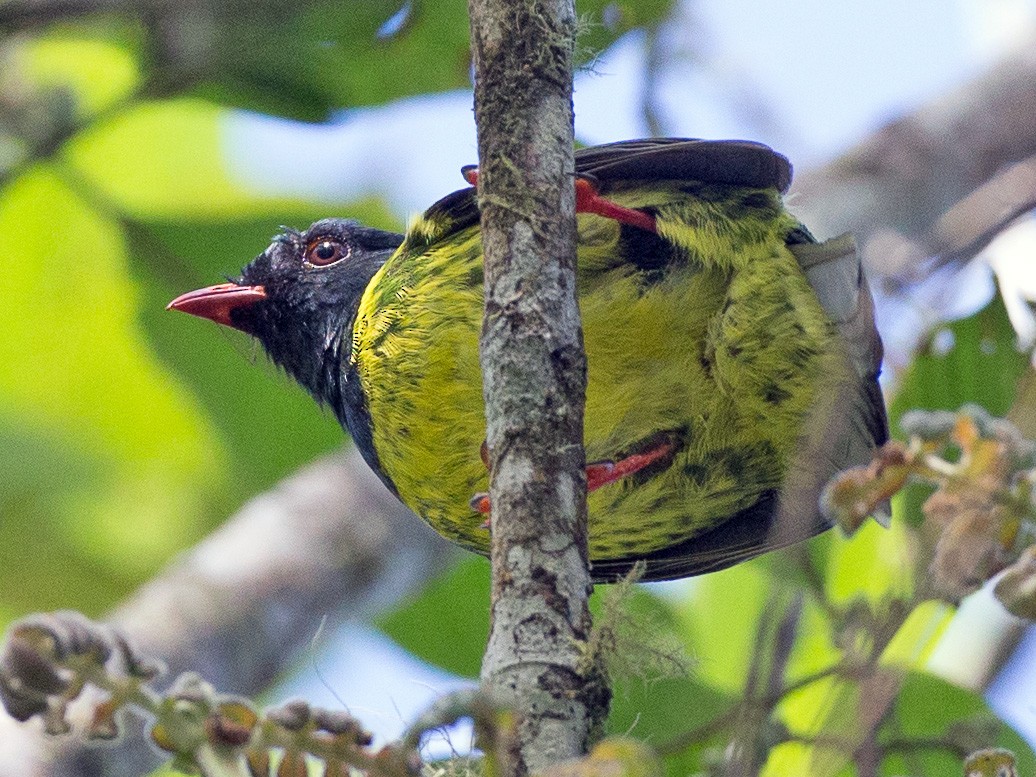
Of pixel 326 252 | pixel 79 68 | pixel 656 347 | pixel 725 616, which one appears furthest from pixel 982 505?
pixel 79 68

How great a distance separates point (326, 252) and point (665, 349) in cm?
131

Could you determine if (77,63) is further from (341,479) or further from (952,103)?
(952,103)

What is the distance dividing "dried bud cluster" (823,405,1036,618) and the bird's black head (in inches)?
98.5

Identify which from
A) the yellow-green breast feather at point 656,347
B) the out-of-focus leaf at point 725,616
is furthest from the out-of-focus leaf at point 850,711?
the out-of-focus leaf at point 725,616

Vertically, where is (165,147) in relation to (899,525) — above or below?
above

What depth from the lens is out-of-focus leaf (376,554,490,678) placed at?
14.5 ft

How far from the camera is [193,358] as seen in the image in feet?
15.2

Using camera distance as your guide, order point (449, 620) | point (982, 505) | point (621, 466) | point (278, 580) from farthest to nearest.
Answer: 1. point (449, 620)
2. point (278, 580)
3. point (621, 466)
4. point (982, 505)

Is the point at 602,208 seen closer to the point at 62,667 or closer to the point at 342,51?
the point at 342,51

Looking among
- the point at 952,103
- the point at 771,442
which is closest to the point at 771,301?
the point at 771,442

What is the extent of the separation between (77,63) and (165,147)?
1.51 feet

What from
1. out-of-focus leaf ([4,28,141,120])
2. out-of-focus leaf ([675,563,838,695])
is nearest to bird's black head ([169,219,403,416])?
out-of-focus leaf ([4,28,141,120])

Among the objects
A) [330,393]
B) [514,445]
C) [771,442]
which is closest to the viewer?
[514,445]

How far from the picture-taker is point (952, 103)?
4.98 metres
